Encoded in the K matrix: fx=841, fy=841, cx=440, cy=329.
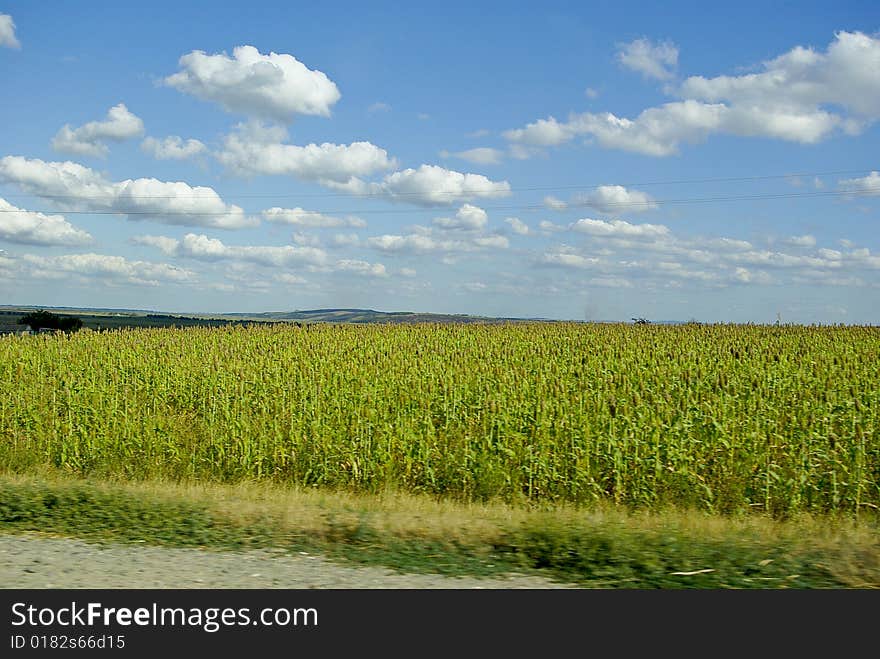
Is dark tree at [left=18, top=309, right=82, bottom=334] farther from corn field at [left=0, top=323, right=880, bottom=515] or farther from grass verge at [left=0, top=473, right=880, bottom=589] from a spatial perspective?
grass verge at [left=0, top=473, right=880, bottom=589]

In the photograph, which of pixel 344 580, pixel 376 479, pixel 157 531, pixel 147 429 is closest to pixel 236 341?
pixel 147 429

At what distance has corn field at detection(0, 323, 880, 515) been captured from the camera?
10562 mm

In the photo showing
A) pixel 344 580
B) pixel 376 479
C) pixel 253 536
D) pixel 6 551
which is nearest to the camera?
pixel 344 580

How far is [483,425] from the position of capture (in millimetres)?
12445

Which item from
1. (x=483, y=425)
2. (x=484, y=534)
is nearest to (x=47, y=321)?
(x=483, y=425)

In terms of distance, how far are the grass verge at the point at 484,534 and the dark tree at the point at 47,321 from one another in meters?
43.9

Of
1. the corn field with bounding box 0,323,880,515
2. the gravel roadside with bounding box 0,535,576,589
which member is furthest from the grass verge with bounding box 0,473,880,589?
the corn field with bounding box 0,323,880,515

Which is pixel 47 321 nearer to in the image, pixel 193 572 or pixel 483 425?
pixel 483 425

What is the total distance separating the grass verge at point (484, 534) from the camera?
21.7 ft

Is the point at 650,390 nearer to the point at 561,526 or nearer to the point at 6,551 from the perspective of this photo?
the point at 561,526

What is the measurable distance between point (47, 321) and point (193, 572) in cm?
5122

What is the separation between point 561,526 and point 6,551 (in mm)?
4898

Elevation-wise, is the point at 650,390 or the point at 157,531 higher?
the point at 650,390

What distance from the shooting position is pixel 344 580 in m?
6.29
